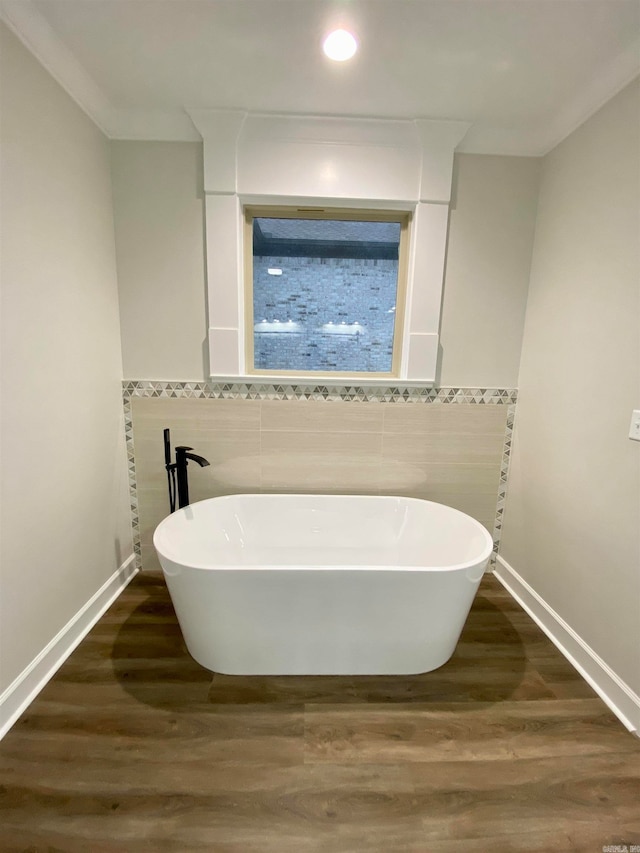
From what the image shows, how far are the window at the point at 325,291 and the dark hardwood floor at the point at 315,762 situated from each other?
5.23ft

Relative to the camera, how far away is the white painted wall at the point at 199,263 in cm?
192

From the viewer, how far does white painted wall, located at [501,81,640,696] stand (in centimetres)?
142

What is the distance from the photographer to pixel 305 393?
2121 mm

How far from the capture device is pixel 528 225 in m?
2.00

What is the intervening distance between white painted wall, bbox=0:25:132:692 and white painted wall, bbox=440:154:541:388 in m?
1.85

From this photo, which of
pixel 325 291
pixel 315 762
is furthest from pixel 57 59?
pixel 315 762

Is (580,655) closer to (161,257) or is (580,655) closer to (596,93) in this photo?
(596,93)

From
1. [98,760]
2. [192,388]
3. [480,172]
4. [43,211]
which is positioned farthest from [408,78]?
[98,760]

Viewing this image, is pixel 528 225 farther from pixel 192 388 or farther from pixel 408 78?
pixel 192 388

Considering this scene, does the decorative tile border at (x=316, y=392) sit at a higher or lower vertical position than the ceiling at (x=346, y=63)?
lower

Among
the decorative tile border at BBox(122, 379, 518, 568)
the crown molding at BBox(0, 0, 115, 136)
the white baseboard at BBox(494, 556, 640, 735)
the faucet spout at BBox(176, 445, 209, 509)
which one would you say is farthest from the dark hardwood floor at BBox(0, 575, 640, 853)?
the crown molding at BBox(0, 0, 115, 136)

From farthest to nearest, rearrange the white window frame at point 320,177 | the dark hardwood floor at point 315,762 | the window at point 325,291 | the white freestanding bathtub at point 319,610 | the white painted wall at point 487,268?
the window at point 325,291, the white painted wall at point 487,268, the white window frame at point 320,177, the white freestanding bathtub at point 319,610, the dark hardwood floor at point 315,762

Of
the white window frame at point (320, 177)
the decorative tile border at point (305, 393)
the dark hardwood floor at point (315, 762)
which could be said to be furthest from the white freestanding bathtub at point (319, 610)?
the white window frame at point (320, 177)

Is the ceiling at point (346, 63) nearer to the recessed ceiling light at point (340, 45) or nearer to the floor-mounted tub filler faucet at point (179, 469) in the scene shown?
the recessed ceiling light at point (340, 45)
